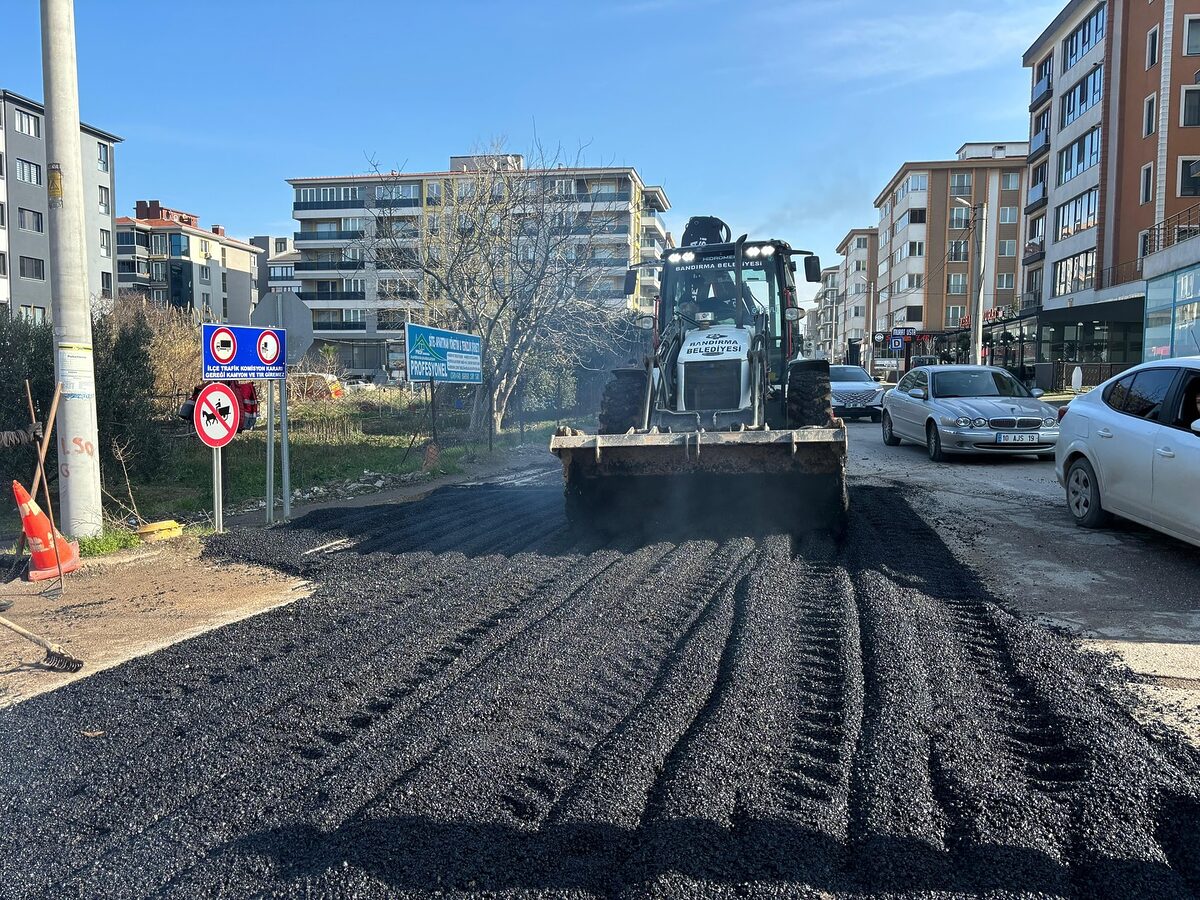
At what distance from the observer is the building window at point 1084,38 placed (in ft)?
139

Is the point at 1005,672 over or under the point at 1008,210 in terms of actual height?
under

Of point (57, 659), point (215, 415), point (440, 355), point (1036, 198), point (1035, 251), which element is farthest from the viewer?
point (1035, 251)

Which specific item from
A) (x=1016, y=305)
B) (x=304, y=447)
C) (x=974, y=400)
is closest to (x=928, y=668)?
(x=974, y=400)

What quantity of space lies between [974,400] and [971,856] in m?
13.4

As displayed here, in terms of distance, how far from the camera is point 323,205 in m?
86.4

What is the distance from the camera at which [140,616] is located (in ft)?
21.7

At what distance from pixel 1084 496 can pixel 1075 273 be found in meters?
41.5

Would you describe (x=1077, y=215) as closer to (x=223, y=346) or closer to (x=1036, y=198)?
(x=1036, y=198)

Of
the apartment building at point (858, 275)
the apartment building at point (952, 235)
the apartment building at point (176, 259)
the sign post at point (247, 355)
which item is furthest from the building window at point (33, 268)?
the apartment building at point (858, 275)

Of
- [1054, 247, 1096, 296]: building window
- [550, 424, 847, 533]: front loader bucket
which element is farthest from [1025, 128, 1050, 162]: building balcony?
[550, 424, 847, 533]: front loader bucket

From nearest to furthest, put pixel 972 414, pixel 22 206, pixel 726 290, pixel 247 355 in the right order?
pixel 247 355 → pixel 726 290 → pixel 972 414 → pixel 22 206

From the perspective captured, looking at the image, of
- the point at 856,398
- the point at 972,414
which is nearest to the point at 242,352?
the point at 972,414

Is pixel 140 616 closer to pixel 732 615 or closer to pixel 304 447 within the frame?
pixel 732 615

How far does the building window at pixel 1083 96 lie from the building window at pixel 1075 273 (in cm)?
688
